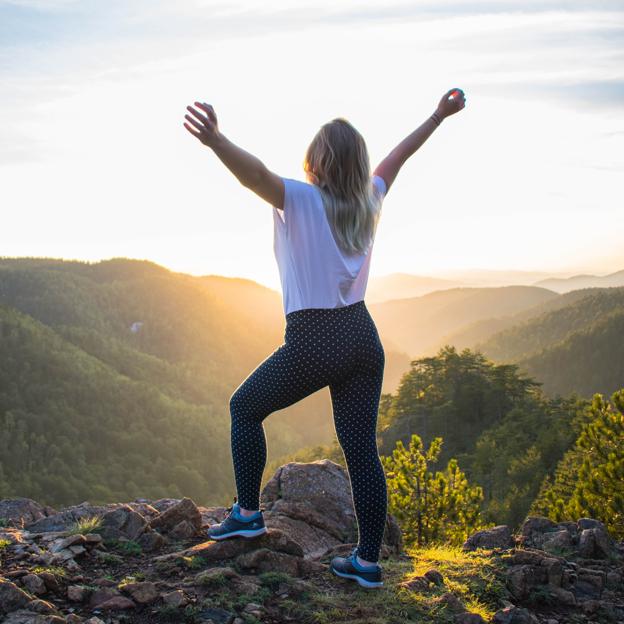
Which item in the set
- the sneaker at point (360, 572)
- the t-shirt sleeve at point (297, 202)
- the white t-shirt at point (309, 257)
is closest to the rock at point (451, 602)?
the sneaker at point (360, 572)

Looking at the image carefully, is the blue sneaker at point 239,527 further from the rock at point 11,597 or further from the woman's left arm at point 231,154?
the woman's left arm at point 231,154

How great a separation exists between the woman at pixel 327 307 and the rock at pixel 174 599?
68cm

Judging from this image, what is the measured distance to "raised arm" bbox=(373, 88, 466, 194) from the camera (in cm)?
416

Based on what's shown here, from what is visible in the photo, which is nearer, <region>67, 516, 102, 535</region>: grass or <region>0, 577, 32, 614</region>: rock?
<region>0, 577, 32, 614</region>: rock

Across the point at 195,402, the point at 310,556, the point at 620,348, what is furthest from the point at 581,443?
the point at 195,402

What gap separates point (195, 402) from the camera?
424 ft

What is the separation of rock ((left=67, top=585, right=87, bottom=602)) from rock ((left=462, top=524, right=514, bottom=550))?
326cm

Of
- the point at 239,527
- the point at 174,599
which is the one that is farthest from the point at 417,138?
the point at 174,599

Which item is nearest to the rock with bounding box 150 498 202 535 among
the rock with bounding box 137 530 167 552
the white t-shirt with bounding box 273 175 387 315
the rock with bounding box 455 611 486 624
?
the rock with bounding box 137 530 167 552

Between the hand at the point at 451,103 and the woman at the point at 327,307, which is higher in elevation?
the hand at the point at 451,103

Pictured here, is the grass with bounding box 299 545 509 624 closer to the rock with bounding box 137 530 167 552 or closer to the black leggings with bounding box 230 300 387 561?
the black leggings with bounding box 230 300 387 561

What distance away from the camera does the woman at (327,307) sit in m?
3.46

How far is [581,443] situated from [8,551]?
8464 millimetres

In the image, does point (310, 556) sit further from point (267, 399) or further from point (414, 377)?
point (414, 377)
